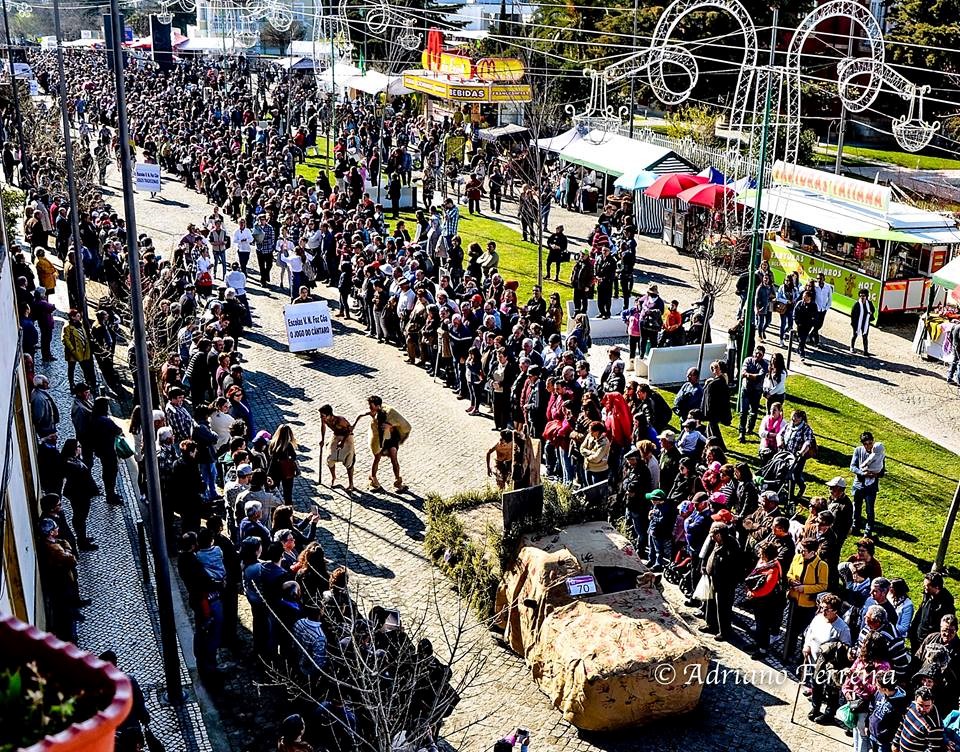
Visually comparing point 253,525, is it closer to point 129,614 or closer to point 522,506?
point 129,614

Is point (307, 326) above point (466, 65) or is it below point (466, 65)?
below

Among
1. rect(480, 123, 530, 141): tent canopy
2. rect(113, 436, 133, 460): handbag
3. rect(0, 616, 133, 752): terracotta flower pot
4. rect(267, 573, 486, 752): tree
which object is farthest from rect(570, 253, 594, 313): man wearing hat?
A: rect(0, 616, 133, 752): terracotta flower pot

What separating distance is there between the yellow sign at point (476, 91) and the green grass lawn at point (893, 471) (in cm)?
1903

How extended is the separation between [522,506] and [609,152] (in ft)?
77.2

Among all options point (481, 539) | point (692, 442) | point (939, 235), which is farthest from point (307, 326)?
point (939, 235)

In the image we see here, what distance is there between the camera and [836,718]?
11164mm

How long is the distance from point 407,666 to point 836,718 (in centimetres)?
415

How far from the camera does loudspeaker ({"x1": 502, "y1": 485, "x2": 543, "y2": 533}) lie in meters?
12.3

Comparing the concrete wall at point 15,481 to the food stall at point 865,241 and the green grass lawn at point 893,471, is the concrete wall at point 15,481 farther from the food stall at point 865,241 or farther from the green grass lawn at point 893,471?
the food stall at point 865,241

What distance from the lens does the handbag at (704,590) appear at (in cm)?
1271

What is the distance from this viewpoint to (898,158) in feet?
166

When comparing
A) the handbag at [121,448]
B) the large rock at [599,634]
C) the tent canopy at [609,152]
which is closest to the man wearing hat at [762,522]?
the large rock at [599,634]

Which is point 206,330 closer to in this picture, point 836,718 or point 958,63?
point 836,718

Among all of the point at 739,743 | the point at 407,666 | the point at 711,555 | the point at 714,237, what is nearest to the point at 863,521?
the point at 711,555
